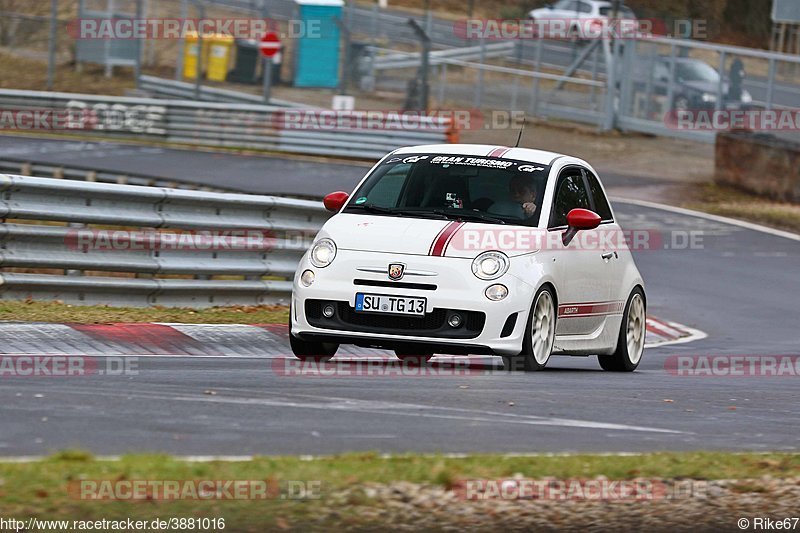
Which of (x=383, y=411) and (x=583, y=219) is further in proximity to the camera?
(x=583, y=219)

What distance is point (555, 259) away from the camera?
10477 millimetres

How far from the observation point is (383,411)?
783 cm

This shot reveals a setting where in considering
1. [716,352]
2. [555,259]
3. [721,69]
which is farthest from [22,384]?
[721,69]

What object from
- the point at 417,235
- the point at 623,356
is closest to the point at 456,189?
the point at 417,235

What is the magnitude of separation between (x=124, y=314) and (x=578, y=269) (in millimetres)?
3788

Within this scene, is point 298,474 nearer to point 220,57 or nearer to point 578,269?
point 578,269

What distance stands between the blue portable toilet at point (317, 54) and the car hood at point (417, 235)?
1285 inches

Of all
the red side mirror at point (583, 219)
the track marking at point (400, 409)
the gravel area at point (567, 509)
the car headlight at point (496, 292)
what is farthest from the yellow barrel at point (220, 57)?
the gravel area at point (567, 509)

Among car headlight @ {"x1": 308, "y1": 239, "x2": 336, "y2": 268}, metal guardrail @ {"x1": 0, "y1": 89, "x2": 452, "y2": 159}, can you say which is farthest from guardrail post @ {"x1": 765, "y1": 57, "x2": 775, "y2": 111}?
car headlight @ {"x1": 308, "y1": 239, "x2": 336, "y2": 268}

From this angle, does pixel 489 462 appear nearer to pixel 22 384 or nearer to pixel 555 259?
pixel 22 384

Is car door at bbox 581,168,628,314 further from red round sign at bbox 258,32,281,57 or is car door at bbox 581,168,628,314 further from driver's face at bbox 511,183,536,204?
red round sign at bbox 258,32,281,57

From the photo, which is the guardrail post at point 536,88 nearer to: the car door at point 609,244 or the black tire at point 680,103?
the black tire at point 680,103

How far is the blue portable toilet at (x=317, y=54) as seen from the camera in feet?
139

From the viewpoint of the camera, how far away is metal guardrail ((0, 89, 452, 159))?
33781 millimetres
